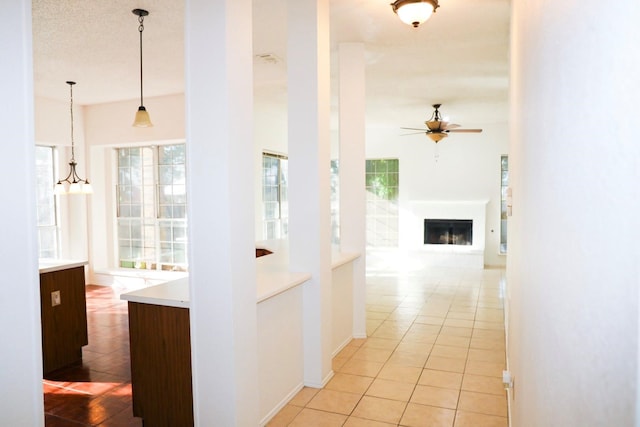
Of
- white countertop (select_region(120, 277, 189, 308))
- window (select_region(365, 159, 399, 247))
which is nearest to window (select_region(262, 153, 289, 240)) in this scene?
window (select_region(365, 159, 399, 247))

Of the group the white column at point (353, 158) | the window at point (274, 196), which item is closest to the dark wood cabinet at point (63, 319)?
the white column at point (353, 158)

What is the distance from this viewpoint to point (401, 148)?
31.7ft

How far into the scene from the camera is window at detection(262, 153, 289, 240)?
763cm

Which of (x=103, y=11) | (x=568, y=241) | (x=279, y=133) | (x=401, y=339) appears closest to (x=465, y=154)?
(x=279, y=133)

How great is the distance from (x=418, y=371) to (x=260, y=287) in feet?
5.28

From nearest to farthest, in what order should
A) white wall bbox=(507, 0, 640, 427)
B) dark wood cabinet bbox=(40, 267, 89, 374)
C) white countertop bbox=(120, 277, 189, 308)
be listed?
1. white wall bbox=(507, 0, 640, 427)
2. white countertop bbox=(120, 277, 189, 308)
3. dark wood cabinet bbox=(40, 267, 89, 374)

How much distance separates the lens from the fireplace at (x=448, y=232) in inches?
360

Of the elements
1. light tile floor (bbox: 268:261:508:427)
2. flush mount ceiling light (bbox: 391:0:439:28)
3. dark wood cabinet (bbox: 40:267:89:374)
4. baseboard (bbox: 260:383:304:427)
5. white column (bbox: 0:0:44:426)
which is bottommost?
light tile floor (bbox: 268:261:508:427)

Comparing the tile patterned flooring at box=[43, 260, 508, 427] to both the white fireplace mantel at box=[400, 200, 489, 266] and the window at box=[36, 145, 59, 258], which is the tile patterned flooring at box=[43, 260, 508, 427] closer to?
the window at box=[36, 145, 59, 258]

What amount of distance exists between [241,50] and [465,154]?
7.85 meters

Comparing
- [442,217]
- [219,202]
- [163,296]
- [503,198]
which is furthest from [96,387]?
[503,198]

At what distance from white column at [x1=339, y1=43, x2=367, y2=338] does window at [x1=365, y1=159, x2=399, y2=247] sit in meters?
5.72

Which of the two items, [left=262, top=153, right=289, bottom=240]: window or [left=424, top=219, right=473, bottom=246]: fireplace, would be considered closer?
[left=262, top=153, right=289, bottom=240]: window

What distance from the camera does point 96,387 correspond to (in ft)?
10.9
